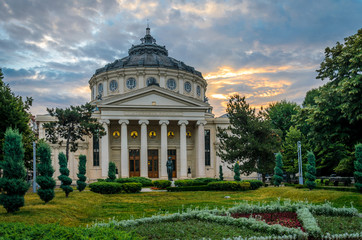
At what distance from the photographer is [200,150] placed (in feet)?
177

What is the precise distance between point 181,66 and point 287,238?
195ft

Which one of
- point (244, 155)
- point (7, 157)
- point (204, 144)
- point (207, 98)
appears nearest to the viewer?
point (7, 157)

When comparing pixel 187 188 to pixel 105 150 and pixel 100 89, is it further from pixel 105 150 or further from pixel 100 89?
pixel 100 89

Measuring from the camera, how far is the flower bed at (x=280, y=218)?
1129cm

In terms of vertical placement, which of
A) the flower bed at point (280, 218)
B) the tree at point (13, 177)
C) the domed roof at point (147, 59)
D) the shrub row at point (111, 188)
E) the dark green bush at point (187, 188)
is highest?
the domed roof at point (147, 59)

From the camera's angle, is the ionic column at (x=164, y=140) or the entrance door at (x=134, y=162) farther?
the entrance door at (x=134, y=162)

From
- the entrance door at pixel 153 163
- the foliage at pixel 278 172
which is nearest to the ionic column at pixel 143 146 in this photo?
the entrance door at pixel 153 163

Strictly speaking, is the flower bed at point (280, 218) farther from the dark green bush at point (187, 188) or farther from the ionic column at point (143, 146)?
the ionic column at point (143, 146)

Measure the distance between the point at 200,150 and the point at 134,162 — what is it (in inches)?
425

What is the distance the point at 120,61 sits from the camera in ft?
217

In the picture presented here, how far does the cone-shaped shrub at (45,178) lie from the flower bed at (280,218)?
10.1m

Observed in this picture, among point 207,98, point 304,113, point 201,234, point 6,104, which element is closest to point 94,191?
point 6,104

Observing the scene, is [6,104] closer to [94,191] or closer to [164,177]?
[94,191]

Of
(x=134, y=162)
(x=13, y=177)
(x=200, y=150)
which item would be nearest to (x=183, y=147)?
(x=200, y=150)
